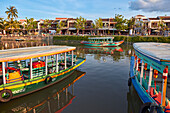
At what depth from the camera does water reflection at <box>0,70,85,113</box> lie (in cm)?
803

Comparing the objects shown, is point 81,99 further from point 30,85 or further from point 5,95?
point 5,95

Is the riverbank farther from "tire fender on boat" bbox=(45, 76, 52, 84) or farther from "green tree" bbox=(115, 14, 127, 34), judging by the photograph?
"tire fender on boat" bbox=(45, 76, 52, 84)

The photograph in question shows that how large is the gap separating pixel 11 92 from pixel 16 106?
0.95m

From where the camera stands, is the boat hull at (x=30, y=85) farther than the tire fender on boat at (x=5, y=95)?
Yes

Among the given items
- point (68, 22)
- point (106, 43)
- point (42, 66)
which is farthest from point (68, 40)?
point (42, 66)

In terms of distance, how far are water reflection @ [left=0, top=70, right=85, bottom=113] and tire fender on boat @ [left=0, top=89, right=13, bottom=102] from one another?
473 mm

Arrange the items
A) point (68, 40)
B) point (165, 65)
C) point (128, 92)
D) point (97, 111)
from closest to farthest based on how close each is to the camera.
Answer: point (165, 65), point (97, 111), point (128, 92), point (68, 40)

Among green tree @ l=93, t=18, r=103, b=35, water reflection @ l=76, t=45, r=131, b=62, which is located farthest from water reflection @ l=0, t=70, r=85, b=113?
green tree @ l=93, t=18, r=103, b=35

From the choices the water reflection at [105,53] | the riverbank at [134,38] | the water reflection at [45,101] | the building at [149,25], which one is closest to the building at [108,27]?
the building at [149,25]

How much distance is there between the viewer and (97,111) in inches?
303

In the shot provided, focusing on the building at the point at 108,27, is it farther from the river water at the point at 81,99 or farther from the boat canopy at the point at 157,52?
the boat canopy at the point at 157,52

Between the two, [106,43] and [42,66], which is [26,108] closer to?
[42,66]

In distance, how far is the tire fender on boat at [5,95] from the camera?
25.6 ft

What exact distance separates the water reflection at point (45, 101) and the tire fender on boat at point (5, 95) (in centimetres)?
47
